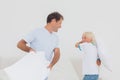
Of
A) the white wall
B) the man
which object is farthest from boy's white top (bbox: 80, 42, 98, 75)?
the white wall

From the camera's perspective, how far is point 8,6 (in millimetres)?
3438

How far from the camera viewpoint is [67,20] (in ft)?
11.3

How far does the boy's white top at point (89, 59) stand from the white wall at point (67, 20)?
673 mm

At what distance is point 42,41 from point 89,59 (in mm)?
650

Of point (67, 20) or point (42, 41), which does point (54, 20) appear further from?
point (67, 20)

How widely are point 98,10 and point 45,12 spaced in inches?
23.6

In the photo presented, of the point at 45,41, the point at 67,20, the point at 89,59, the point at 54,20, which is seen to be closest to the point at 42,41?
the point at 45,41

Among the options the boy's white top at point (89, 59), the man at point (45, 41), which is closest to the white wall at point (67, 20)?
the boy's white top at point (89, 59)

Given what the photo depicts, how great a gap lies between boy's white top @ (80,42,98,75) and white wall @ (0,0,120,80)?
67 cm

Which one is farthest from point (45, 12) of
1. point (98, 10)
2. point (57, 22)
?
point (57, 22)

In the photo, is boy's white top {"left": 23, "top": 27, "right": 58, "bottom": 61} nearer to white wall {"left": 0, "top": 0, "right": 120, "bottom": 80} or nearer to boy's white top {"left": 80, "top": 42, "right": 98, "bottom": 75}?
boy's white top {"left": 80, "top": 42, "right": 98, "bottom": 75}

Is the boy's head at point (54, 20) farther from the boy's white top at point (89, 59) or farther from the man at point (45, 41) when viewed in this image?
the boy's white top at point (89, 59)

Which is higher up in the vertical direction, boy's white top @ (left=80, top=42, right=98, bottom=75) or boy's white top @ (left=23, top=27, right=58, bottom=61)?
boy's white top @ (left=23, top=27, right=58, bottom=61)

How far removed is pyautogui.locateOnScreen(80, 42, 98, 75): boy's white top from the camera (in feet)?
8.87
